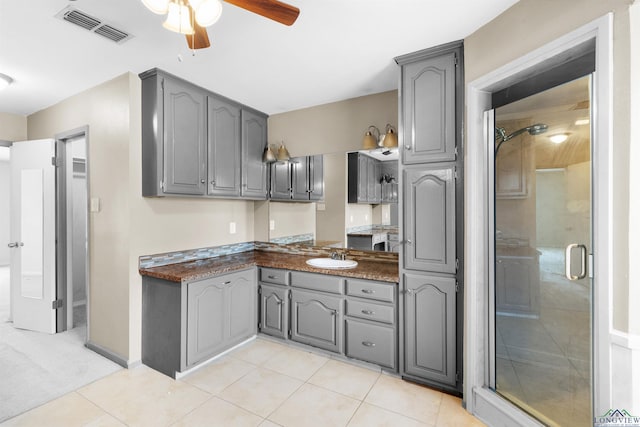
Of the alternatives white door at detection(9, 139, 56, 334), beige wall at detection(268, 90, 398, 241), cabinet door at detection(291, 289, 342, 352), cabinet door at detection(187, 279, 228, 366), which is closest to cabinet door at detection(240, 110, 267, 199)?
beige wall at detection(268, 90, 398, 241)

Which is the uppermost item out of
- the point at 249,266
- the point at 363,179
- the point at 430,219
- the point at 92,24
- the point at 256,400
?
the point at 92,24

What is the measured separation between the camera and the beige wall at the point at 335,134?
115 inches

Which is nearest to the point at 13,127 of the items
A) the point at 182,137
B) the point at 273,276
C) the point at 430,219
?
the point at 182,137

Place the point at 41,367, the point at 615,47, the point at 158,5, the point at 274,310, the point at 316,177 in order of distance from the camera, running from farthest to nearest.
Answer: the point at 316,177 < the point at 274,310 < the point at 41,367 < the point at 615,47 < the point at 158,5

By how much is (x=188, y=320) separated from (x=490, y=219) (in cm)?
231

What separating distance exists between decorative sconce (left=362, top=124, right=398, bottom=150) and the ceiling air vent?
1.94m

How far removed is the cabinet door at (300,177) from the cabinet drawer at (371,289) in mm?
1227

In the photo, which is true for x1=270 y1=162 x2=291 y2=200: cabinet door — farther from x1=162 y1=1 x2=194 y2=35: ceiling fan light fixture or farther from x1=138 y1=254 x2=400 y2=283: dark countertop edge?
x1=162 y1=1 x2=194 y2=35: ceiling fan light fixture

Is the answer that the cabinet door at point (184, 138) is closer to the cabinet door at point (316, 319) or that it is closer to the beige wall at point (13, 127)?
the cabinet door at point (316, 319)

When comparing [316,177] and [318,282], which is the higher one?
[316,177]

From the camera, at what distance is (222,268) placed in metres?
2.65

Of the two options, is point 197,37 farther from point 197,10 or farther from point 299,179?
point 299,179

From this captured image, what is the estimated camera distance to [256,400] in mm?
2084

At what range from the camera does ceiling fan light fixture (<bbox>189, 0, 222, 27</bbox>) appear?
1104mm
